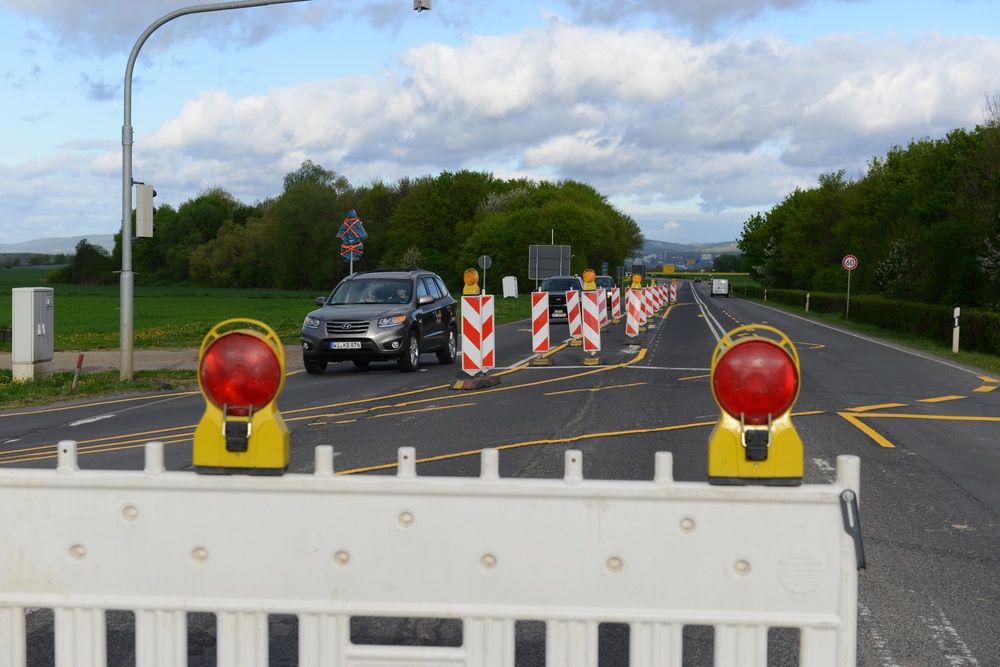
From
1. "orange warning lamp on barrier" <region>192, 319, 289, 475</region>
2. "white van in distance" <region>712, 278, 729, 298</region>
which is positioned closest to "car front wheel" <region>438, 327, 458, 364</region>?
"orange warning lamp on barrier" <region>192, 319, 289, 475</region>

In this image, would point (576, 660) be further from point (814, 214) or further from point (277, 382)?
point (814, 214)

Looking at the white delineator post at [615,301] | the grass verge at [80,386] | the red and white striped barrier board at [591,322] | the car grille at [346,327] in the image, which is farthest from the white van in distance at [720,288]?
the grass verge at [80,386]

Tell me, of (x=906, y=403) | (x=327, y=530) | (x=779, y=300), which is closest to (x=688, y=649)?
(x=327, y=530)

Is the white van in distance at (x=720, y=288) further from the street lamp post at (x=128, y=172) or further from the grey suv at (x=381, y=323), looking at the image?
the street lamp post at (x=128, y=172)

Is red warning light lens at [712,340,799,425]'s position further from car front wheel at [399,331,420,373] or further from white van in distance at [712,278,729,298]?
white van in distance at [712,278,729,298]

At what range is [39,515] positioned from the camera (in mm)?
2953

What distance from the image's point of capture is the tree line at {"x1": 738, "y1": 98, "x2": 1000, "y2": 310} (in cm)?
4028

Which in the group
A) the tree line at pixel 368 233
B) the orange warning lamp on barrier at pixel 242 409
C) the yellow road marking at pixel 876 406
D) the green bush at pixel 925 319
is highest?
the tree line at pixel 368 233

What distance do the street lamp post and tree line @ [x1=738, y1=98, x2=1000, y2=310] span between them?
90.6ft

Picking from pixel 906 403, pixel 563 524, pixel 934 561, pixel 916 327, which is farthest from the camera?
pixel 916 327

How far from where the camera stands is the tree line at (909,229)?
40.3 meters

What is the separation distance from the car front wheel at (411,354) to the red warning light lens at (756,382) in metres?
16.3

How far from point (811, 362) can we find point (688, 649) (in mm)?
18181

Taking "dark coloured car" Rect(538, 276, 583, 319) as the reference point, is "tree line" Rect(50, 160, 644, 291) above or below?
above
